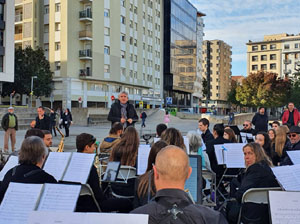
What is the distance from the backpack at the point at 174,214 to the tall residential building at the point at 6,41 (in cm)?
3976

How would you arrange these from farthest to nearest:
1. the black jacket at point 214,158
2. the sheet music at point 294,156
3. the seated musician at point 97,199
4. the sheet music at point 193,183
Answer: the black jacket at point 214,158
the sheet music at point 294,156
the sheet music at point 193,183
the seated musician at point 97,199

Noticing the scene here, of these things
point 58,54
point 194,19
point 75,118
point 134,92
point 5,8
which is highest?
point 194,19

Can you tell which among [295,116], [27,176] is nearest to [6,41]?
[295,116]

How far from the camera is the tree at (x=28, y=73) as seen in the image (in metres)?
44.7

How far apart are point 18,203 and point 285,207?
2052mm

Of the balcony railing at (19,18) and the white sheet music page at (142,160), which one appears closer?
the white sheet music page at (142,160)

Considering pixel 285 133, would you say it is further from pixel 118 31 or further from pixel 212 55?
pixel 212 55

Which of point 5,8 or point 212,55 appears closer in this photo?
point 5,8

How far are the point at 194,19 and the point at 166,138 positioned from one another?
85.0 m

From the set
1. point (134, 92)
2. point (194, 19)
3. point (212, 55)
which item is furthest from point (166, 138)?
point (212, 55)

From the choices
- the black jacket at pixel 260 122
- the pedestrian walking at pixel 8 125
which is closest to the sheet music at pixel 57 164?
the black jacket at pixel 260 122

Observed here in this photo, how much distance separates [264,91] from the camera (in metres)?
56.0

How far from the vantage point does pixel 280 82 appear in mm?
57062

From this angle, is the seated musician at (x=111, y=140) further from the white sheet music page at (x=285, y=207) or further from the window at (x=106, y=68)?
the window at (x=106, y=68)
